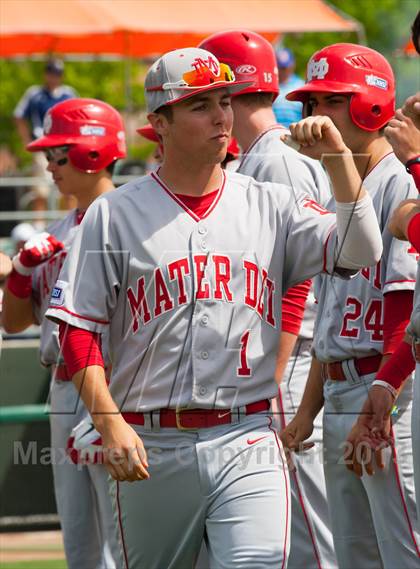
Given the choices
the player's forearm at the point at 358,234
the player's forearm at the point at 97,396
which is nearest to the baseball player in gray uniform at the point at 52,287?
the player's forearm at the point at 97,396

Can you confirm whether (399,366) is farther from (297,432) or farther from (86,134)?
(86,134)

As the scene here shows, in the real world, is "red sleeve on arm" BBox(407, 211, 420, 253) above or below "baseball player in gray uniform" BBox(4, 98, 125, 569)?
above

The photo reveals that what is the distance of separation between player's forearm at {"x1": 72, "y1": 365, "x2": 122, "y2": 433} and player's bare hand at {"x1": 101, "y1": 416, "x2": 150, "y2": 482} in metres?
0.03

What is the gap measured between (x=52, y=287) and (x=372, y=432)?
2253mm

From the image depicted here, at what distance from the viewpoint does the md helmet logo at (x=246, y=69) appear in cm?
639

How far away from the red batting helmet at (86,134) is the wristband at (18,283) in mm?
666

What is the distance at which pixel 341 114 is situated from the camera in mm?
5555

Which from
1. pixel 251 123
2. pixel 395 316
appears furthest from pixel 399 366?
pixel 251 123

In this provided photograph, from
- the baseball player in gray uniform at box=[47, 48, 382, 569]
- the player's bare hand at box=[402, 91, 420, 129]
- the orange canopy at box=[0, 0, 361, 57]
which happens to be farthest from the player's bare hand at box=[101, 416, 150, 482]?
the orange canopy at box=[0, 0, 361, 57]

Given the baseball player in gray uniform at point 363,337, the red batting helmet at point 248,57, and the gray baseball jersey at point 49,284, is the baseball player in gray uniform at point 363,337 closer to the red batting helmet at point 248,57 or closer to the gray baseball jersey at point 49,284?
the red batting helmet at point 248,57

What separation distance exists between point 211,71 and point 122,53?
14850 millimetres

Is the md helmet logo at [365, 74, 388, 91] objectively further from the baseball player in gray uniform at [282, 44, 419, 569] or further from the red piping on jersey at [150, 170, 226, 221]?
the red piping on jersey at [150, 170, 226, 221]

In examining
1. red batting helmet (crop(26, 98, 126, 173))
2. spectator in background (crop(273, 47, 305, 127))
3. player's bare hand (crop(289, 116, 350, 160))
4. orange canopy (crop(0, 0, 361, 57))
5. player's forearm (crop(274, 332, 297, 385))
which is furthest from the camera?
orange canopy (crop(0, 0, 361, 57))

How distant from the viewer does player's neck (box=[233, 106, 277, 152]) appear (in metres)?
6.41
